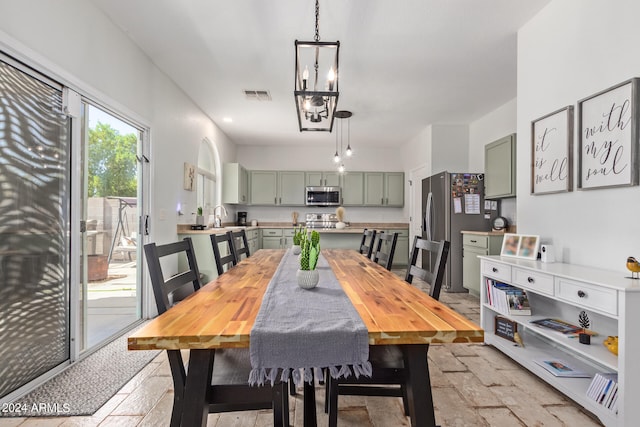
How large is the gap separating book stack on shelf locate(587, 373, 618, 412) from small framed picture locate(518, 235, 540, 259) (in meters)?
0.87

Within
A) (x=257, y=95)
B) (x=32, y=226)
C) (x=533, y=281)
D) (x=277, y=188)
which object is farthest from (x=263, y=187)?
(x=533, y=281)

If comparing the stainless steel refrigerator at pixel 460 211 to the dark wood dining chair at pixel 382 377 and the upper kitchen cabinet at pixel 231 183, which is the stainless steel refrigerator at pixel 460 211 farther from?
the upper kitchen cabinet at pixel 231 183

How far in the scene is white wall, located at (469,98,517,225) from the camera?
13.9 ft

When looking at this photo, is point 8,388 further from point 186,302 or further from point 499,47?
point 499,47

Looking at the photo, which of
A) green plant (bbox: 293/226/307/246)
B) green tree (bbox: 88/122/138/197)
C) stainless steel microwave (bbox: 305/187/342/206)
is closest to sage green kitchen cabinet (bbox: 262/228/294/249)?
stainless steel microwave (bbox: 305/187/342/206)

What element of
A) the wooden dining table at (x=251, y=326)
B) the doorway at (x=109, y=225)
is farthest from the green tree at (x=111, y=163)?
the wooden dining table at (x=251, y=326)

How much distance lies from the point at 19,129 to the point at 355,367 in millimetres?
2270

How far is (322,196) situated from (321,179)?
0.37 metres

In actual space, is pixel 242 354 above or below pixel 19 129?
below

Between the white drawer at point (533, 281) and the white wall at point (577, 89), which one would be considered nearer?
the white wall at point (577, 89)

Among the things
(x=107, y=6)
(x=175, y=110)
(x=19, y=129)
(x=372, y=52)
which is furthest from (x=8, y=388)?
(x=372, y=52)

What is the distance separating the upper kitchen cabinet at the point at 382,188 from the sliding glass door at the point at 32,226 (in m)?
5.47

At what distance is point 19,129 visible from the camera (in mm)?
1870

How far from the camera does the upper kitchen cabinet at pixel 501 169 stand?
3.72 m
